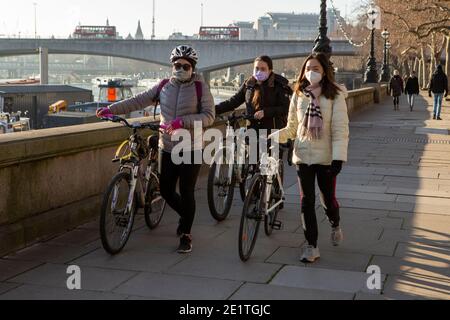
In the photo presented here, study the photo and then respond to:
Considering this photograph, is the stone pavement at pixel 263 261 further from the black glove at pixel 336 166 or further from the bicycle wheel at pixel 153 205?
the black glove at pixel 336 166

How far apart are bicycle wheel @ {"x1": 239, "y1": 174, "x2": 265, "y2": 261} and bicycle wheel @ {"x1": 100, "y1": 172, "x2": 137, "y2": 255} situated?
1042mm

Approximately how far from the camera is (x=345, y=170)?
11.8 meters

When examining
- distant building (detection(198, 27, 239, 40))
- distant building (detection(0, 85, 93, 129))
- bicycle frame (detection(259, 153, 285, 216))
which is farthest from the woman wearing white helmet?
distant building (detection(198, 27, 239, 40))

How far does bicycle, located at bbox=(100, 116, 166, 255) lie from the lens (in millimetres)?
5973

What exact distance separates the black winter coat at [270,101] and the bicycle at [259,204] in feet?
3.27

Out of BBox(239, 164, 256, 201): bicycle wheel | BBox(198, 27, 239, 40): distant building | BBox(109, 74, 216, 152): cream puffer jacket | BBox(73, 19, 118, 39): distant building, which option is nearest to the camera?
BBox(109, 74, 216, 152): cream puffer jacket

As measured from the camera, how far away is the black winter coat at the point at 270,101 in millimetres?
7605

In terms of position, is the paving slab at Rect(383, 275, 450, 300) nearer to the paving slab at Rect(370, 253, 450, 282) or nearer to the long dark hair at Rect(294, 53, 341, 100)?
the paving slab at Rect(370, 253, 450, 282)

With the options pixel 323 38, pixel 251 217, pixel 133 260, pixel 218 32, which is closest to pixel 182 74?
pixel 251 217

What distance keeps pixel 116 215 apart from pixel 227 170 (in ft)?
5.79

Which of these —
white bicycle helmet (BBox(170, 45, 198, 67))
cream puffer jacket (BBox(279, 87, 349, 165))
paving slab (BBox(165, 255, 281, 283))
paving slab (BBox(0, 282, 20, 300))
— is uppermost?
white bicycle helmet (BBox(170, 45, 198, 67))

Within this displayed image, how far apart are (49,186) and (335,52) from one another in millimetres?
84456
